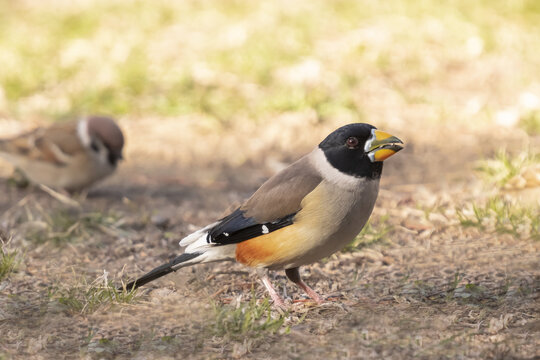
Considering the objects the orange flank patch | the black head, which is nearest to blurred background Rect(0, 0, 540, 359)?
the orange flank patch

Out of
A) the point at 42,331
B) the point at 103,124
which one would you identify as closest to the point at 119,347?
the point at 42,331

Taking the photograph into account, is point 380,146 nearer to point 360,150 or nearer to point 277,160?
point 360,150

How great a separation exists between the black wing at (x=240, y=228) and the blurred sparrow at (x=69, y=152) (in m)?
2.92

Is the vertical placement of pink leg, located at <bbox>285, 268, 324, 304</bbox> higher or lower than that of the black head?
lower

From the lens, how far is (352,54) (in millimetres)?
9719

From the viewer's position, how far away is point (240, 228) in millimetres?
4297

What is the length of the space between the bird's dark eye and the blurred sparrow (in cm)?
332

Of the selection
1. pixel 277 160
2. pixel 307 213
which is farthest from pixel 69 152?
pixel 307 213

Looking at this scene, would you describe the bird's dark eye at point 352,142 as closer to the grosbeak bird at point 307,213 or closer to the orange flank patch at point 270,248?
the grosbeak bird at point 307,213

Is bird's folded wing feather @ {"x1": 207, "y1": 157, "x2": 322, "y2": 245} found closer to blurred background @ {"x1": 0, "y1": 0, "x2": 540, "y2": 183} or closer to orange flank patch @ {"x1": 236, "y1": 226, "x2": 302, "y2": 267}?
orange flank patch @ {"x1": 236, "y1": 226, "x2": 302, "y2": 267}

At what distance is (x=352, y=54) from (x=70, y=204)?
452cm

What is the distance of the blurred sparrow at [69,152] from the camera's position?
23.3 ft

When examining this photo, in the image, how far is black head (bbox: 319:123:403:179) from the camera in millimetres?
4203

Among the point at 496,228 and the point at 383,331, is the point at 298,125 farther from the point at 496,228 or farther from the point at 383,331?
the point at 383,331
